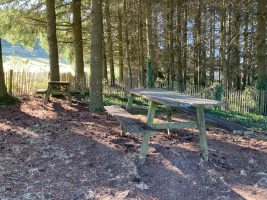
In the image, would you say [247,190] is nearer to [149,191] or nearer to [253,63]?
[149,191]

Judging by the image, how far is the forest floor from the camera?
4660 millimetres

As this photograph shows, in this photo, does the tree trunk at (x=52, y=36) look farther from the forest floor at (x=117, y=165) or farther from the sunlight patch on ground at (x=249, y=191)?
the sunlight patch on ground at (x=249, y=191)

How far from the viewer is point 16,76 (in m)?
14.6

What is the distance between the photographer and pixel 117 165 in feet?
17.8

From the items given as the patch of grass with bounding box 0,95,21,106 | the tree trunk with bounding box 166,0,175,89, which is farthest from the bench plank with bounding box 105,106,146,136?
the tree trunk with bounding box 166,0,175,89

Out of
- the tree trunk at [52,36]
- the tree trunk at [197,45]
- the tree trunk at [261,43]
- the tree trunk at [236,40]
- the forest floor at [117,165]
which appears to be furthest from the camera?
the tree trunk at [197,45]

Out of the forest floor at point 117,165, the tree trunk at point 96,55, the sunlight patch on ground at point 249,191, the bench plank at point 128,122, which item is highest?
the tree trunk at point 96,55

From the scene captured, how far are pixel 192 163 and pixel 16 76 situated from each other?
11.2m

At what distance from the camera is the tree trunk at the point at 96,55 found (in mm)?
9539

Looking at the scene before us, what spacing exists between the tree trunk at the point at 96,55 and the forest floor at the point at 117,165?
2.28m

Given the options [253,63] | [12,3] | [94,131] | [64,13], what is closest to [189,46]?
[253,63]

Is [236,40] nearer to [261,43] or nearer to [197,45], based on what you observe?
[261,43]

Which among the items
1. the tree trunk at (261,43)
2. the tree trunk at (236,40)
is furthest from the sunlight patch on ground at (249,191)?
the tree trunk at (236,40)

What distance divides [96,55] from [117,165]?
201 inches
